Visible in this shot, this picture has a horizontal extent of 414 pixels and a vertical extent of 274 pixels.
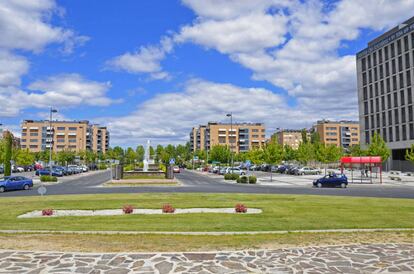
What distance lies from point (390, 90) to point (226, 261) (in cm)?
8086

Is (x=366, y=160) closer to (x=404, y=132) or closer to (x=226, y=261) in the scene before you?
(x=404, y=132)

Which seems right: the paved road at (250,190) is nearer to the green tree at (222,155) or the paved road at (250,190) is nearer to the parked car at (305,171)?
the parked car at (305,171)

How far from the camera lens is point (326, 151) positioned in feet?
211

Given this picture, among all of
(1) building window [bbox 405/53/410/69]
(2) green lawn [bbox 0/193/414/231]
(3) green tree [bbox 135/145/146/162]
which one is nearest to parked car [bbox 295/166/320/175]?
(1) building window [bbox 405/53/410/69]

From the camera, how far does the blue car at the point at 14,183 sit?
112 ft

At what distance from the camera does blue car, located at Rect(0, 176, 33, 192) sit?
3428cm

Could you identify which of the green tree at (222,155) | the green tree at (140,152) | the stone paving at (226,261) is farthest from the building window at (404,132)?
the green tree at (140,152)

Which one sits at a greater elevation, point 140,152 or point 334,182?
point 140,152

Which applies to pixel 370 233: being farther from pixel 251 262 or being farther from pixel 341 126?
pixel 341 126

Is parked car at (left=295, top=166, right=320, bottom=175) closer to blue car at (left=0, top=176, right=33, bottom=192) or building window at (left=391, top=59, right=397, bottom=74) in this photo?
building window at (left=391, top=59, right=397, bottom=74)

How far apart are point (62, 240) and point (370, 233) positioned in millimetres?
8527

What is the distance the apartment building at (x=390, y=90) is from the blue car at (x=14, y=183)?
213ft

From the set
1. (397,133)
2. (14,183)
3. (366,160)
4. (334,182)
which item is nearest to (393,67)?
(397,133)

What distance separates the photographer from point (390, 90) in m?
78.7
